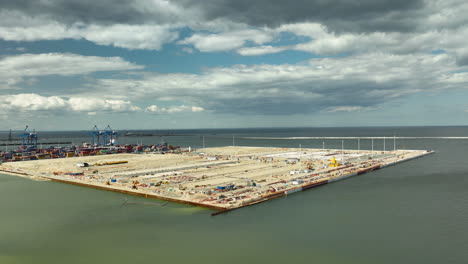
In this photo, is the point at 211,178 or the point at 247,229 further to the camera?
the point at 211,178

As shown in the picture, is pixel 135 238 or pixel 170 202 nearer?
pixel 135 238

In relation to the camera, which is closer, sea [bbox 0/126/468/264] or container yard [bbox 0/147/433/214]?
sea [bbox 0/126/468/264]

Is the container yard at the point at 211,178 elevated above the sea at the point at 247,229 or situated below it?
above

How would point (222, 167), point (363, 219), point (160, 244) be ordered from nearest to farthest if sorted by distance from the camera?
point (160, 244) → point (363, 219) → point (222, 167)

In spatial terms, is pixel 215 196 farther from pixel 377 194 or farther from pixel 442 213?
pixel 442 213

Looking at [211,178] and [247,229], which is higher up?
[211,178]

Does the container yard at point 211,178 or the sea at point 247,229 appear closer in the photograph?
the sea at point 247,229

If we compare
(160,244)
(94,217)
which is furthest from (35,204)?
(160,244)

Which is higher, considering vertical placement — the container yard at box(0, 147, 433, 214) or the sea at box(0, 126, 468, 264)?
the container yard at box(0, 147, 433, 214)
